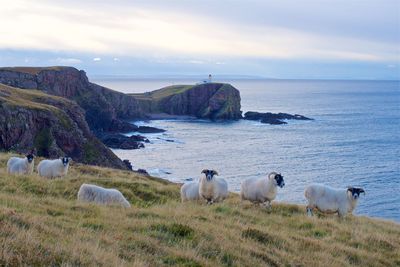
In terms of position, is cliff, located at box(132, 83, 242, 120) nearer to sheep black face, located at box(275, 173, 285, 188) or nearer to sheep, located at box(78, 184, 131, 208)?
sheep black face, located at box(275, 173, 285, 188)

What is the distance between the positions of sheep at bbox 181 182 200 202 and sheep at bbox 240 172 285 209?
1.87m

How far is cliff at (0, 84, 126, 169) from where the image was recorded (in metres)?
68.0

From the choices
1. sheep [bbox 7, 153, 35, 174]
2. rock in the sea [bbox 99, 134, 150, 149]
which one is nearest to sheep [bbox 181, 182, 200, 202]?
sheep [bbox 7, 153, 35, 174]

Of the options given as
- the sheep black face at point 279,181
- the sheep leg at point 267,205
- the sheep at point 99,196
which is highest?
the sheep black face at point 279,181

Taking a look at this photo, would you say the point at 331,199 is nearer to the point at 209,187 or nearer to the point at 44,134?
the point at 209,187

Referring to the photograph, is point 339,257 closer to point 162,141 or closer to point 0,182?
point 0,182

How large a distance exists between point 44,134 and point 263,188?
59.2 metres

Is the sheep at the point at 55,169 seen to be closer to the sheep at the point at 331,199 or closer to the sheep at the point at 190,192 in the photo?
the sheep at the point at 190,192

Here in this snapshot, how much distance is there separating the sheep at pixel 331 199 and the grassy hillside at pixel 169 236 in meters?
0.93

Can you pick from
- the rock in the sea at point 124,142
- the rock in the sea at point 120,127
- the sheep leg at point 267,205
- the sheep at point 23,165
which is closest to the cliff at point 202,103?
the rock in the sea at point 120,127

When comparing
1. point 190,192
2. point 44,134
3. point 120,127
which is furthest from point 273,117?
point 190,192

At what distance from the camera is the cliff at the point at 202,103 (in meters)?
182

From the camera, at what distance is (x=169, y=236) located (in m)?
10.9

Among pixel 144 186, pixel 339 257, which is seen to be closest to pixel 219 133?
pixel 144 186
